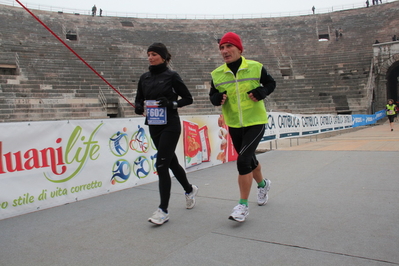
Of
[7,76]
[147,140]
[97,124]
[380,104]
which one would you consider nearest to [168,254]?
[97,124]

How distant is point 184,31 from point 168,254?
32188mm

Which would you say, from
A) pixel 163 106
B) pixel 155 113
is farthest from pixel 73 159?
pixel 163 106

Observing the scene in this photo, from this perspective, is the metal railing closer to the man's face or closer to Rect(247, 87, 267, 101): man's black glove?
the man's face

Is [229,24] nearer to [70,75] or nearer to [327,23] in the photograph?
[327,23]

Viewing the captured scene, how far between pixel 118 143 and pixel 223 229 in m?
2.75

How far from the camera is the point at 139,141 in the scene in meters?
5.71

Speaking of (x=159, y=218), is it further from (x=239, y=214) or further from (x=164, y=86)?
(x=164, y=86)

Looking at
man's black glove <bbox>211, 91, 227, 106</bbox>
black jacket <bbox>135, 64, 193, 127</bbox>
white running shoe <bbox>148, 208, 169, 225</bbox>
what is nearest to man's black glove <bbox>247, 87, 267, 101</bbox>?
man's black glove <bbox>211, 91, 227, 106</bbox>

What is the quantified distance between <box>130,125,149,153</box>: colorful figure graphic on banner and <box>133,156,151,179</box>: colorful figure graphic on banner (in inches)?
6.0

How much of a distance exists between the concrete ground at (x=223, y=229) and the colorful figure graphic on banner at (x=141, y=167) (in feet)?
1.53

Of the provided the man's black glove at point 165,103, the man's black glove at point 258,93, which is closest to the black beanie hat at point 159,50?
the man's black glove at point 165,103

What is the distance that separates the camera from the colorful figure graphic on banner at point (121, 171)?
16.9 ft

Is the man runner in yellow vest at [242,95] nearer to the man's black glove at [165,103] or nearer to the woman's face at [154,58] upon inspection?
the man's black glove at [165,103]

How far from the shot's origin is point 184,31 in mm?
32875
